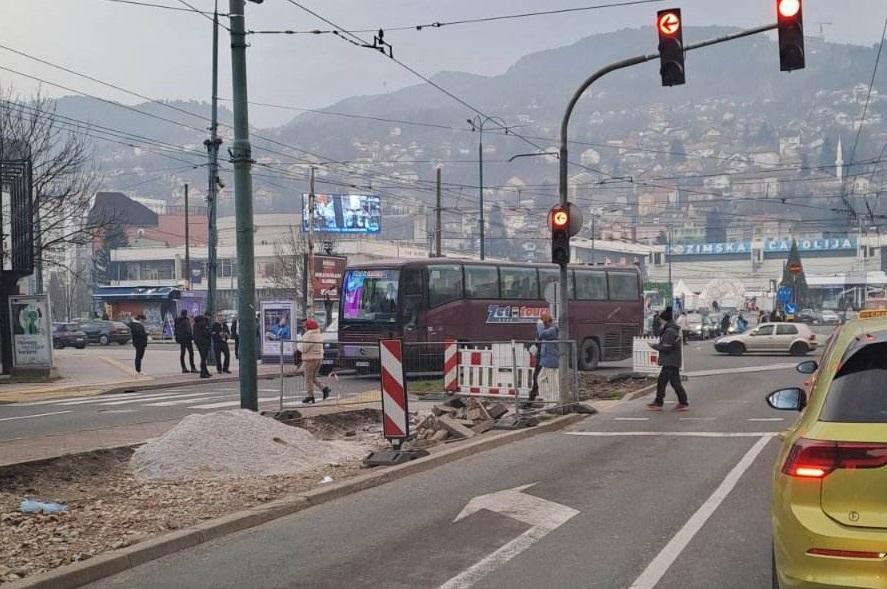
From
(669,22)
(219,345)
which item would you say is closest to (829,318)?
(219,345)

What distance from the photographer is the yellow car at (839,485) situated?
3979mm

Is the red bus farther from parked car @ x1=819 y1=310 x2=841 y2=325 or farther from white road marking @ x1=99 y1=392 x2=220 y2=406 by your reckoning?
parked car @ x1=819 y1=310 x2=841 y2=325

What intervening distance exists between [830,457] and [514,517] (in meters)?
4.35

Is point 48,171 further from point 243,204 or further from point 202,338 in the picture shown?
point 243,204

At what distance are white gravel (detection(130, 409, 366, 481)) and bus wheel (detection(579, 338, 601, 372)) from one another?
20815mm

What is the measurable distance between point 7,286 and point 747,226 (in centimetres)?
14862

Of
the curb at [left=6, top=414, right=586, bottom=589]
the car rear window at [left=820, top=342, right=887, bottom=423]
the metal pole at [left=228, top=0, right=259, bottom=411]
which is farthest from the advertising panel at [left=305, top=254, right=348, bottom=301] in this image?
the car rear window at [left=820, top=342, right=887, bottom=423]

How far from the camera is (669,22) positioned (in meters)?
14.8

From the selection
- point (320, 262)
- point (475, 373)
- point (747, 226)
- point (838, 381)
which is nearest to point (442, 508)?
point (838, 381)

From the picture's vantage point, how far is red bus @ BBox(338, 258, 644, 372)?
27.9 m

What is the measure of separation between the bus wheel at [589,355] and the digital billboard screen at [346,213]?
120 feet

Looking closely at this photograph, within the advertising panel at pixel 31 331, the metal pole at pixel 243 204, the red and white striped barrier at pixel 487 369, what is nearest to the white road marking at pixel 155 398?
the advertising panel at pixel 31 331

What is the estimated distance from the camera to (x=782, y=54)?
14500 mm

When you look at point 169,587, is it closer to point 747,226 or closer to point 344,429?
point 344,429
